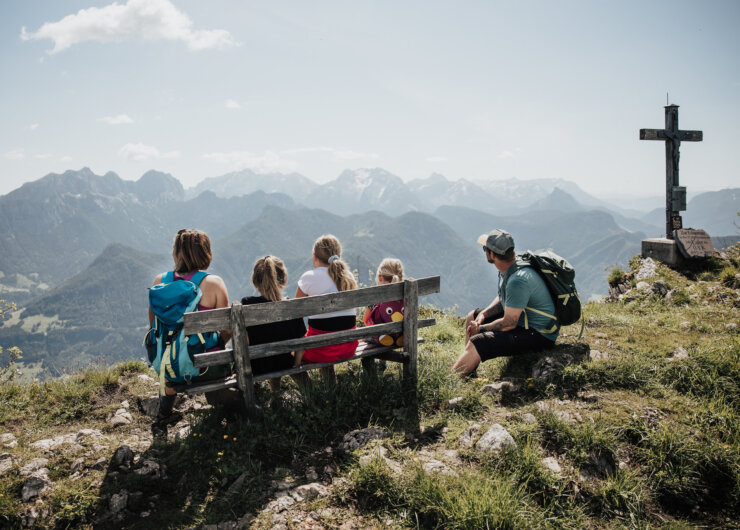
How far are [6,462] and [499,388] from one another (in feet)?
18.5

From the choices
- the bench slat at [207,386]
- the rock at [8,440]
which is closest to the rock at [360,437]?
the bench slat at [207,386]

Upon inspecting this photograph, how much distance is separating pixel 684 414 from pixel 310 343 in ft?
14.0

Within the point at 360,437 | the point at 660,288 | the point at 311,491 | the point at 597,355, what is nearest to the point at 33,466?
the point at 311,491

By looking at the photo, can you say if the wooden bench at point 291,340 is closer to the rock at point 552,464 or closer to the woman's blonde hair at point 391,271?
the woman's blonde hair at point 391,271

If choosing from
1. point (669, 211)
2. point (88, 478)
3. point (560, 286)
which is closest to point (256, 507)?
point (88, 478)

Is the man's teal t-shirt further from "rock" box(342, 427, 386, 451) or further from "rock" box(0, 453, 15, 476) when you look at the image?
"rock" box(0, 453, 15, 476)

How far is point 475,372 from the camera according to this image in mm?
6047

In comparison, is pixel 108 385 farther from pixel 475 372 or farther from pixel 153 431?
pixel 475 372

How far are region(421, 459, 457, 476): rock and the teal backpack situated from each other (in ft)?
9.12

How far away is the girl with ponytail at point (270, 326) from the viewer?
530 cm

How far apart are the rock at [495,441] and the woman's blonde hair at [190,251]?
3732 millimetres

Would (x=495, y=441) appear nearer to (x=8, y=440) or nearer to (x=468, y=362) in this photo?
(x=468, y=362)

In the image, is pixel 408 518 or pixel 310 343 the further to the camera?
pixel 310 343

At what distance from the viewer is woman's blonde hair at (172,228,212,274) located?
4.90 meters
